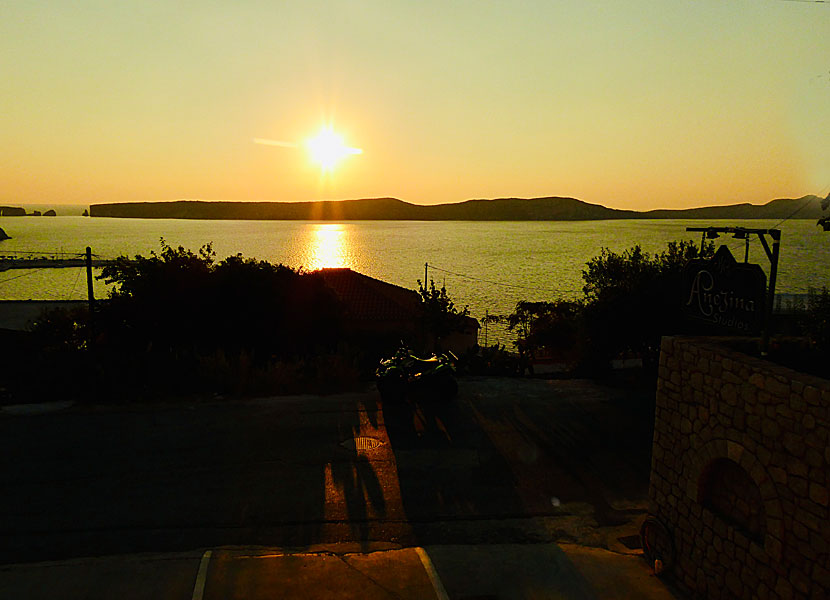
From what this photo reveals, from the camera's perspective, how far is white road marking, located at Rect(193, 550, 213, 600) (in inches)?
278

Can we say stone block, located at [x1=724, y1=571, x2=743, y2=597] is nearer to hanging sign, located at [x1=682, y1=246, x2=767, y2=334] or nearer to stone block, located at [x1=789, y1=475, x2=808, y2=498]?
stone block, located at [x1=789, y1=475, x2=808, y2=498]

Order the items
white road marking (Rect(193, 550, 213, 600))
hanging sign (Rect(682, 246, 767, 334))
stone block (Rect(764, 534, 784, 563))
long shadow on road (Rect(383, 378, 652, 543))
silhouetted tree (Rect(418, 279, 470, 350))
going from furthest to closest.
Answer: silhouetted tree (Rect(418, 279, 470, 350)) → long shadow on road (Rect(383, 378, 652, 543)) → hanging sign (Rect(682, 246, 767, 334)) → white road marking (Rect(193, 550, 213, 600)) → stone block (Rect(764, 534, 784, 563))

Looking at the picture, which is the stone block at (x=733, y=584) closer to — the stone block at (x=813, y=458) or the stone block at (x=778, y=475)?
the stone block at (x=778, y=475)

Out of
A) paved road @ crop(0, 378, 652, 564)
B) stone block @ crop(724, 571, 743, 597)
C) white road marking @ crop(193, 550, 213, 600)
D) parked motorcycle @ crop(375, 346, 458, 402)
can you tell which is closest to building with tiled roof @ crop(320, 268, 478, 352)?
parked motorcycle @ crop(375, 346, 458, 402)

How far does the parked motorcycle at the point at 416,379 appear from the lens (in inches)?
624

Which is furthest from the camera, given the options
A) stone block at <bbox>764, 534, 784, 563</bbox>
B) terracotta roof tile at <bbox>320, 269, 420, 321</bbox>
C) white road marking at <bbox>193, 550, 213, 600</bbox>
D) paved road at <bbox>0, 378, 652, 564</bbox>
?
terracotta roof tile at <bbox>320, 269, 420, 321</bbox>

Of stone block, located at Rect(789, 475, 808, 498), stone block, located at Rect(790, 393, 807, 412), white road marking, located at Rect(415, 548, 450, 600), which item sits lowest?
white road marking, located at Rect(415, 548, 450, 600)

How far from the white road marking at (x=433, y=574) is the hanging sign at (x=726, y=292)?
17.1 feet

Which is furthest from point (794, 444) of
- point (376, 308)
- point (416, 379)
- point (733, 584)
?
point (376, 308)

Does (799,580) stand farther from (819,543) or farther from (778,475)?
(778,475)

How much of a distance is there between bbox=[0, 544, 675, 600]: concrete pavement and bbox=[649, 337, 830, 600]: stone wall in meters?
Answer: 0.98

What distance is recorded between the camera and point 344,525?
9.34 meters

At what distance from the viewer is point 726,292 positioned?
305 inches

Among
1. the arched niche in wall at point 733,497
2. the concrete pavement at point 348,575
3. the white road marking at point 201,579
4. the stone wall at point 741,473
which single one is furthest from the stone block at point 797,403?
the white road marking at point 201,579
